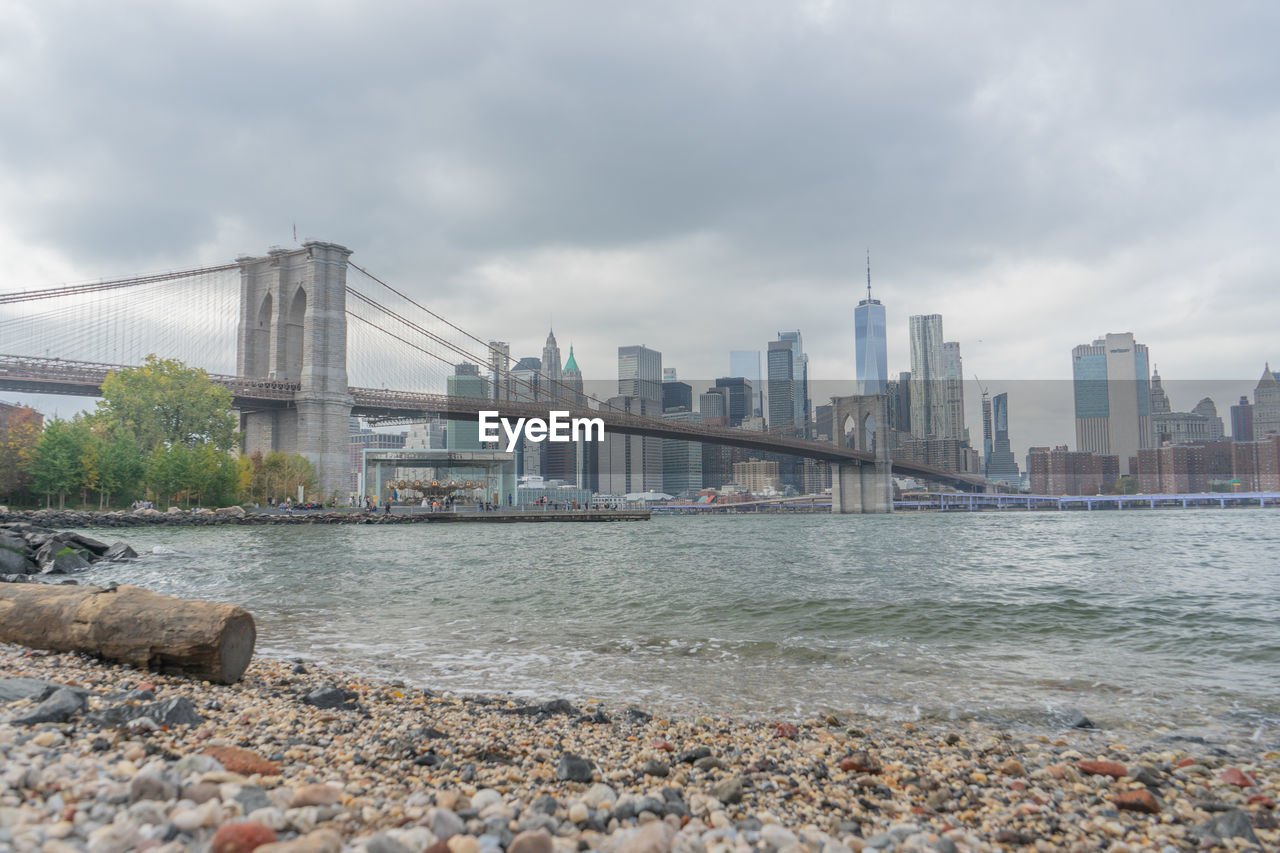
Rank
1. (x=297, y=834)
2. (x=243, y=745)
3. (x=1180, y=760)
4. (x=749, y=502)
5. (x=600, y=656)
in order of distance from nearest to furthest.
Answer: (x=297, y=834) → (x=243, y=745) → (x=1180, y=760) → (x=600, y=656) → (x=749, y=502)

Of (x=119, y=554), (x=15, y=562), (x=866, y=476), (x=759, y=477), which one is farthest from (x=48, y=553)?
(x=759, y=477)

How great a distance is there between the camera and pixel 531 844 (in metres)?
2.20

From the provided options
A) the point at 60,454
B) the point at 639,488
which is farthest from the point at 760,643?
the point at 639,488

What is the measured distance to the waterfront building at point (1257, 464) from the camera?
96.2m

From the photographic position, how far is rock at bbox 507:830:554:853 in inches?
85.6

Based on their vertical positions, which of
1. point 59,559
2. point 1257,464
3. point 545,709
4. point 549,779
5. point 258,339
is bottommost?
point 59,559

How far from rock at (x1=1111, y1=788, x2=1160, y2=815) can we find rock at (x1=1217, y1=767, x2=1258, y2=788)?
748mm

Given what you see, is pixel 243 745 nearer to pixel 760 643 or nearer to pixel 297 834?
pixel 297 834

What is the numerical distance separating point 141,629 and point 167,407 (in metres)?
49.8

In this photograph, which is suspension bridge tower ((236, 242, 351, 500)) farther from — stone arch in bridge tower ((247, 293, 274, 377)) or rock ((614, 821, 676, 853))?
rock ((614, 821, 676, 853))

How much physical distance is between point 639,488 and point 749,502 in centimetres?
2520

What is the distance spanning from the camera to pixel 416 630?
8.75m

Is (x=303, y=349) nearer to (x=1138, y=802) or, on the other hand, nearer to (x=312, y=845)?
(x=312, y=845)

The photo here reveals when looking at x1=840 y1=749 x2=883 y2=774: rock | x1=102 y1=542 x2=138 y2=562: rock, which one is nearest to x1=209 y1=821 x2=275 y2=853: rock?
x1=840 y1=749 x2=883 y2=774: rock
